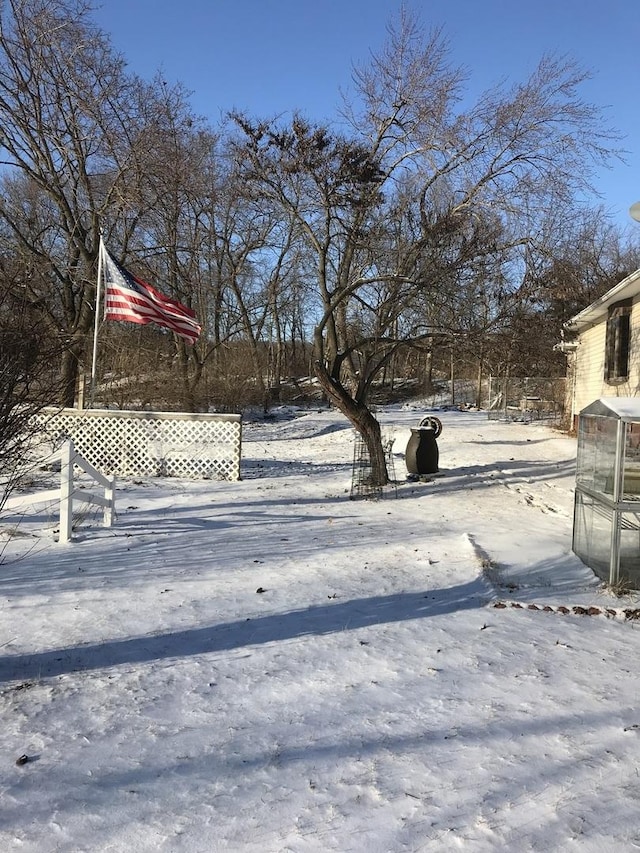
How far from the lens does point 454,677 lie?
11.9 feet

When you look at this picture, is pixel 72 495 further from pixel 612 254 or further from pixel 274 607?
pixel 612 254

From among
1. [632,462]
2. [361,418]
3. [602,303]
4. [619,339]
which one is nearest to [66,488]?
[632,462]

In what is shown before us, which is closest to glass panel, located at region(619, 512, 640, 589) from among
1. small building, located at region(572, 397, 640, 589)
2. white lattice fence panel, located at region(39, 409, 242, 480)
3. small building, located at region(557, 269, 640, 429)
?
small building, located at region(572, 397, 640, 589)

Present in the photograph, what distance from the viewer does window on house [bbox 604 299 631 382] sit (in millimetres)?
14117

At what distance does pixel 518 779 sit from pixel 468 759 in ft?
0.76

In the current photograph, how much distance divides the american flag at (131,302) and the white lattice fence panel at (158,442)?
199cm

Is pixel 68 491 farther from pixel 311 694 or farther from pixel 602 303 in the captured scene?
pixel 602 303

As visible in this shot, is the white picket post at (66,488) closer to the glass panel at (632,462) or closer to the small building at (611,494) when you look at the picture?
the small building at (611,494)

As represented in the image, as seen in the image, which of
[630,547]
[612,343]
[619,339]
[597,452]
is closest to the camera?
[630,547]

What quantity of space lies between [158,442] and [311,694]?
33.1 feet

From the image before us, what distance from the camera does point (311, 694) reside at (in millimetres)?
3398

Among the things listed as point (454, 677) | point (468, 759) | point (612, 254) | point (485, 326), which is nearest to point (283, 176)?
point (485, 326)

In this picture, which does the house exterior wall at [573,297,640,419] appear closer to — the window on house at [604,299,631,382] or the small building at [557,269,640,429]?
the small building at [557,269,640,429]

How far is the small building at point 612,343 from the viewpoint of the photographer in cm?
1371
